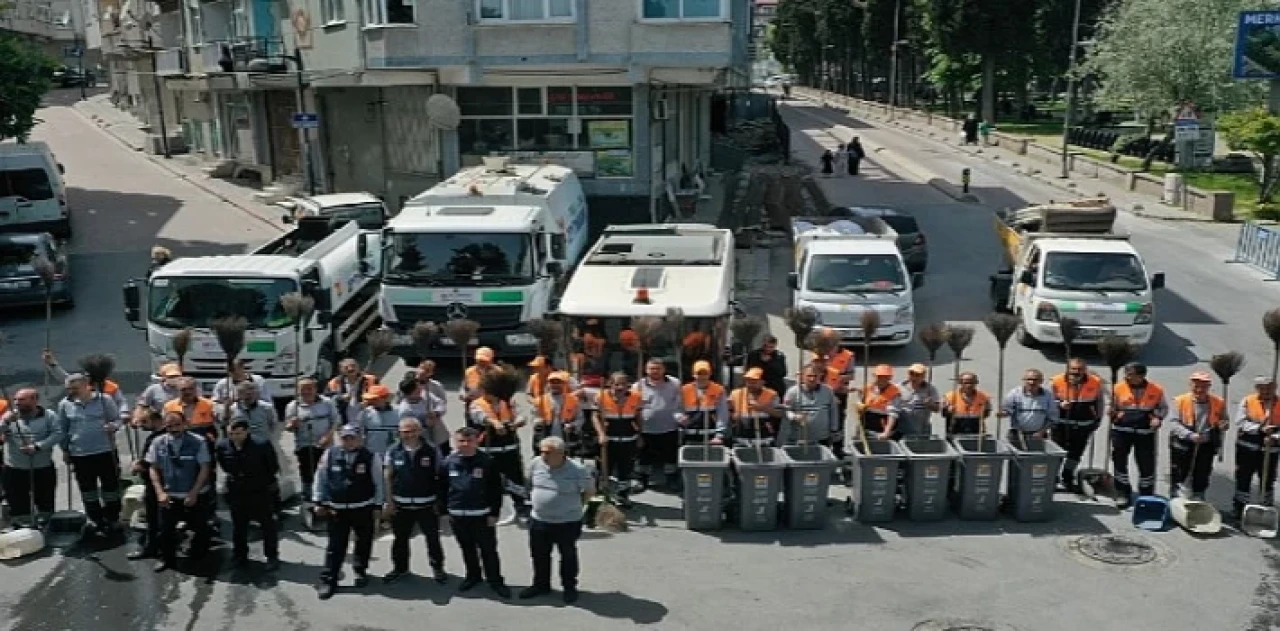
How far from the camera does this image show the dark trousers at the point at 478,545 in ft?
31.3

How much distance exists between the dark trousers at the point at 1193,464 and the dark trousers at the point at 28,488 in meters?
11.1

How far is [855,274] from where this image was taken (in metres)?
18.3

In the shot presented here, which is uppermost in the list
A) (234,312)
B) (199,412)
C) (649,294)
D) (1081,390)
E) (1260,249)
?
(649,294)

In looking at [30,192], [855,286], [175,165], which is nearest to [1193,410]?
[855,286]

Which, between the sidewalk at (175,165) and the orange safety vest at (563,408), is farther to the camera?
the sidewalk at (175,165)

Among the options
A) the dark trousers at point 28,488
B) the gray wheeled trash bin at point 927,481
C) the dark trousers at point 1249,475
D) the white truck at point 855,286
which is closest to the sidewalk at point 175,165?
the white truck at point 855,286

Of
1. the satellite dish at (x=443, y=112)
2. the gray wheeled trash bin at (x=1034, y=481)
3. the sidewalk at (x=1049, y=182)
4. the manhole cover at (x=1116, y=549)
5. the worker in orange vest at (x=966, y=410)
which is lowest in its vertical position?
the sidewalk at (x=1049, y=182)

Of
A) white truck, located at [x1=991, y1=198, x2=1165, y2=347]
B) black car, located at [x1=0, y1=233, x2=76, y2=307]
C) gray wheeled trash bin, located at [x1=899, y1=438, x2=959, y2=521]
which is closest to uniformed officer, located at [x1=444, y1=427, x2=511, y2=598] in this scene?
gray wheeled trash bin, located at [x1=899, y1=438, x2=959, y2=521]

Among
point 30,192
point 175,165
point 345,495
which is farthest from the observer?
point 175,165

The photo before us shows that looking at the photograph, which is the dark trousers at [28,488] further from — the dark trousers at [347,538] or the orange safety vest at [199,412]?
the dark trousers at [347,538]

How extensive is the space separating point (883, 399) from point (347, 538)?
18.5 feet

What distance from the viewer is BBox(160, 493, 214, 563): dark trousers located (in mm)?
10219

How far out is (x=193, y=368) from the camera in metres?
14.7

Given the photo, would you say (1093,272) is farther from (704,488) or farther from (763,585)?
(763,585)
